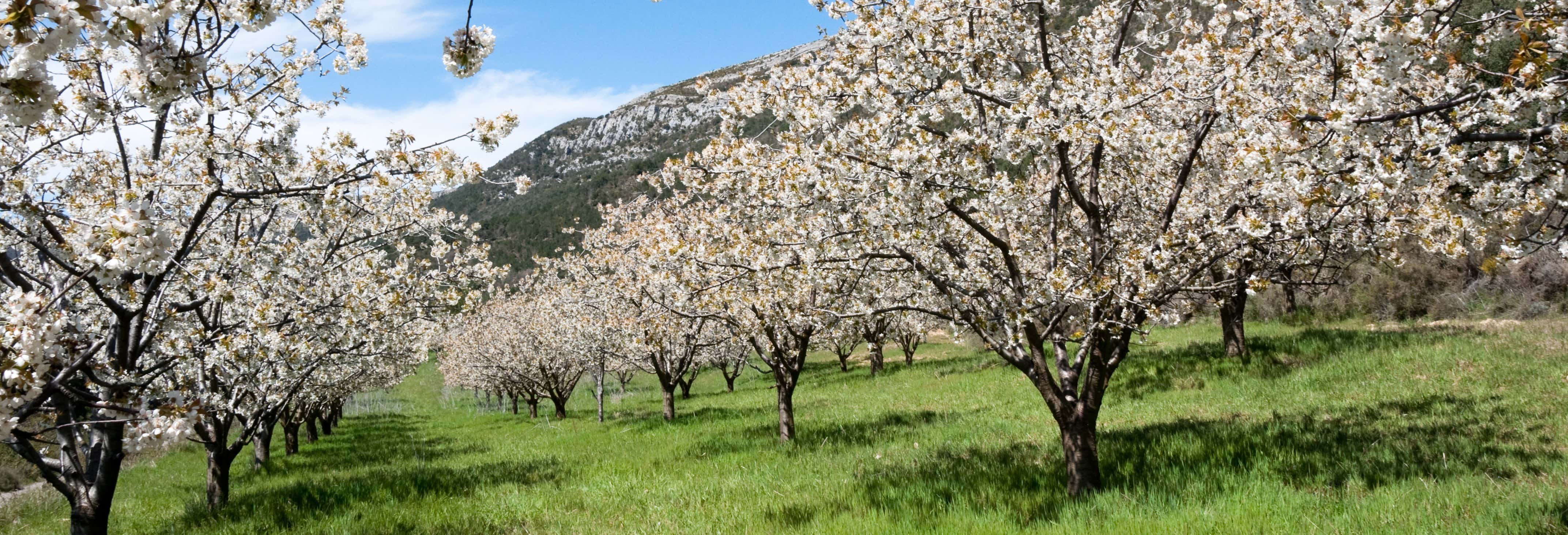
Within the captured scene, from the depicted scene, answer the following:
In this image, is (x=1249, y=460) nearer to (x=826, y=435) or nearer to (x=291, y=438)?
(x=826, y=435)

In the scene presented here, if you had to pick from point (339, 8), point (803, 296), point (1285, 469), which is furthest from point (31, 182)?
point (1285, 469)

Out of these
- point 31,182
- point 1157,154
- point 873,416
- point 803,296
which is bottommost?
point 873,416

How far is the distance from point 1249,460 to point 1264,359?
Result: 8468 mm

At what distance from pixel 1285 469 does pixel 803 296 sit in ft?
20.9

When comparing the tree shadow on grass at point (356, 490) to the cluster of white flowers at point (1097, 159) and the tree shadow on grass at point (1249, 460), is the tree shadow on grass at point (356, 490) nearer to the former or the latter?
the cluster of white flowers at point (1097, 159)

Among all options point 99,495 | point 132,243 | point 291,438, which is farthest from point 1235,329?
point 291,438

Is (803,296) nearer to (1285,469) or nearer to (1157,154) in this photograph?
(1157,154)

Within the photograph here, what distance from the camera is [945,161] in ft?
20.0

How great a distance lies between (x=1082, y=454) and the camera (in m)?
6.87

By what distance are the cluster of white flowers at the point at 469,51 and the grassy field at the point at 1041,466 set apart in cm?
486

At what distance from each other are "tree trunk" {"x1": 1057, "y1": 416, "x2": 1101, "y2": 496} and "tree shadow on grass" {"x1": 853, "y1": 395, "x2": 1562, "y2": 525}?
186 mm

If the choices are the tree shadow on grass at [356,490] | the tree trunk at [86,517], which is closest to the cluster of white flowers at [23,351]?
the tree trunk at [86,517]

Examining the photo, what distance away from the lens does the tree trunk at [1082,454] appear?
6828 mm

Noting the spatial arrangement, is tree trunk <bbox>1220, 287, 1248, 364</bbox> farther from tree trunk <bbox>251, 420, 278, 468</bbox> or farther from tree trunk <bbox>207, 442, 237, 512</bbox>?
tree trunk <bbox>251, 420, 278, 468</bbox>
